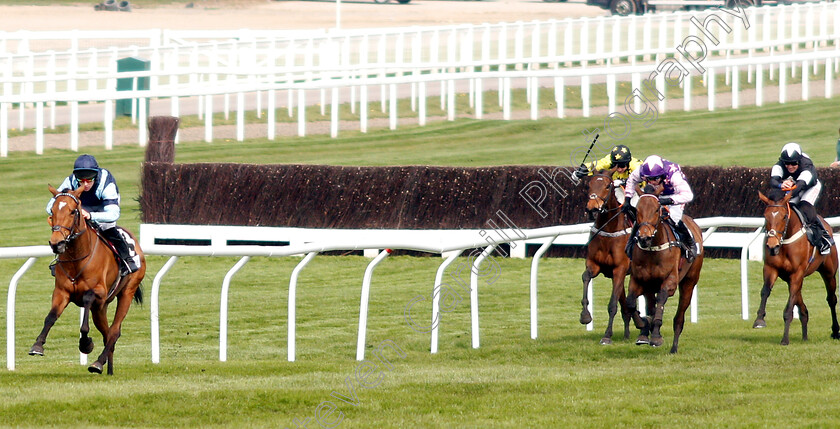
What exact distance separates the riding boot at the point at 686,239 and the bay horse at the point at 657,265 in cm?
5

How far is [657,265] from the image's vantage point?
29.3ft

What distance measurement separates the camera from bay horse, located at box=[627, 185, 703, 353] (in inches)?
341

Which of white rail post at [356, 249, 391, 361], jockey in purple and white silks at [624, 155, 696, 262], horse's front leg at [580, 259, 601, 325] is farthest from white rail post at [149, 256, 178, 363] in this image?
jockey in purple and white silks at [624, 155, 696, 262]

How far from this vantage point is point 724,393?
7.02 metres

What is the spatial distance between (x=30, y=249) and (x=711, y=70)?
1301cm

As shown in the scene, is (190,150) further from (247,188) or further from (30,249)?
(30,249)

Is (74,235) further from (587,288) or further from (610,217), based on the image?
(610,217)

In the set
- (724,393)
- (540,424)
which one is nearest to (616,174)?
(724,393)

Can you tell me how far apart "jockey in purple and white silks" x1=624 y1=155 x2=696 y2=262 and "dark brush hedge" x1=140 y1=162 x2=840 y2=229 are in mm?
3900

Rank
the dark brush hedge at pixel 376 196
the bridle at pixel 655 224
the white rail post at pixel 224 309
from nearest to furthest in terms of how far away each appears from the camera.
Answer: the white rail post at pixel 224 309 < the bridle at pixel 655 224 < the dark brush hedge at pixel 376 196

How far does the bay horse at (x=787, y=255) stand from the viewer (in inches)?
370

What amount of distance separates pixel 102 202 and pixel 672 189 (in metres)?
3.83

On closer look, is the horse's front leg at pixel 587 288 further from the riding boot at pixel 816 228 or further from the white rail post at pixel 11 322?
the white rail post at pixel 11 322

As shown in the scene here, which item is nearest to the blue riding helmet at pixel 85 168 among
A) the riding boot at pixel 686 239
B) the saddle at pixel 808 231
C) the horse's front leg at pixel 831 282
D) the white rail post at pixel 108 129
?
the riding boot at pixel 686 239
